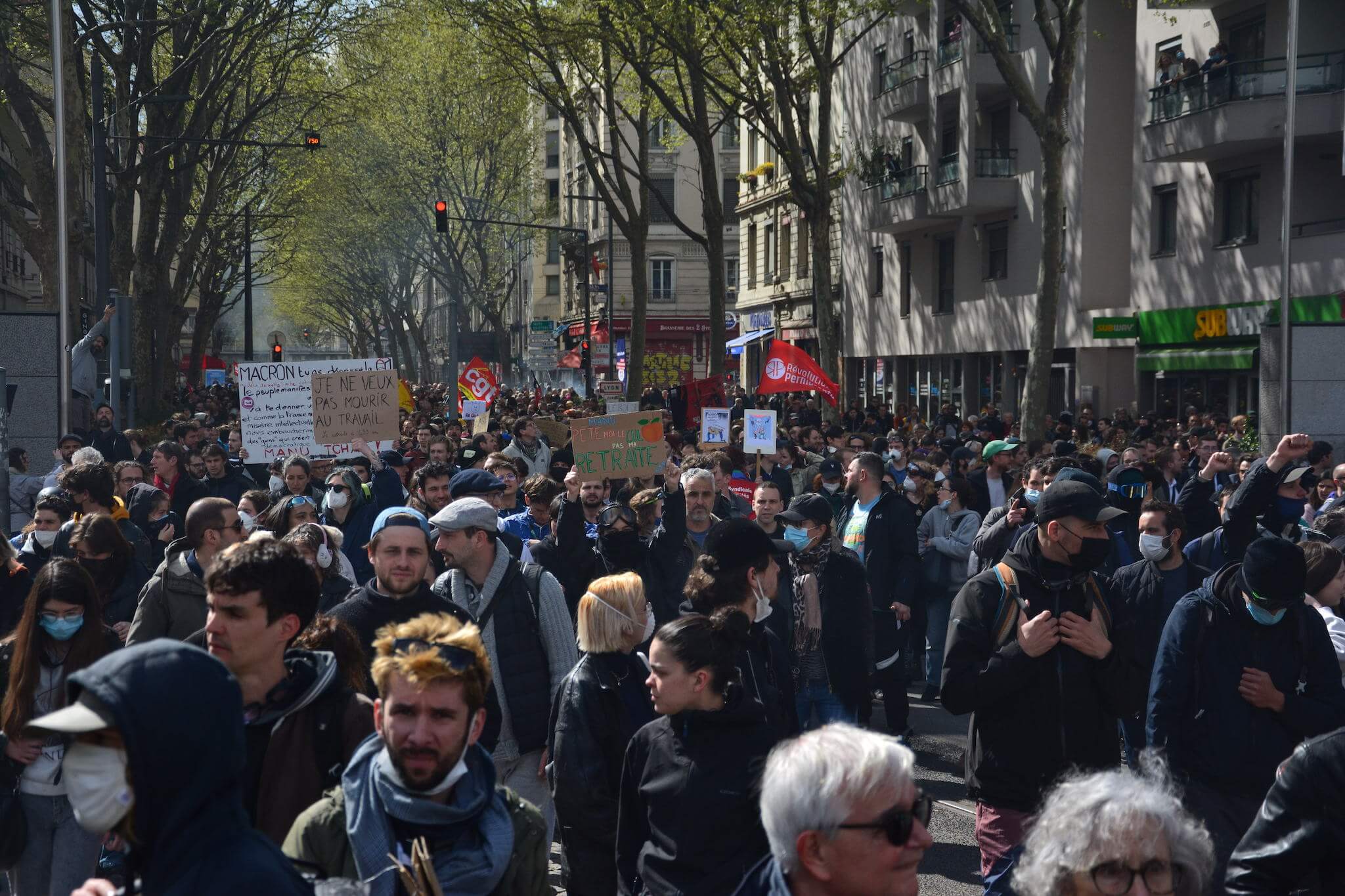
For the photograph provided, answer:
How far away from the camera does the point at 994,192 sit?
34219 mm

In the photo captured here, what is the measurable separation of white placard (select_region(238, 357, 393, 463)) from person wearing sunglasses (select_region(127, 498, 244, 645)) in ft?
20.1

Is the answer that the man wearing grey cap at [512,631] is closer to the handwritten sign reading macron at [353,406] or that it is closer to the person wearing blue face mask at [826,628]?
the person wearing blue face mask at [826,628]

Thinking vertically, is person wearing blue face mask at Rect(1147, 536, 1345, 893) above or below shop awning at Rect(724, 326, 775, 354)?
below

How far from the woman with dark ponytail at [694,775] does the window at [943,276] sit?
34096 millimetres

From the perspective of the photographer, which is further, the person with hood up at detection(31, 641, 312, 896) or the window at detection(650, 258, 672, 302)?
the window at detection(650, 258, 672, 302)

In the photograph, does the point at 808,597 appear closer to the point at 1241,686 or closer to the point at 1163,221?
the point at 1241,686

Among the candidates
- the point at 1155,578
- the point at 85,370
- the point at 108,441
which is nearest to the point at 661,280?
the point at 85,370

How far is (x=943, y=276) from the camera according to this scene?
126 feet

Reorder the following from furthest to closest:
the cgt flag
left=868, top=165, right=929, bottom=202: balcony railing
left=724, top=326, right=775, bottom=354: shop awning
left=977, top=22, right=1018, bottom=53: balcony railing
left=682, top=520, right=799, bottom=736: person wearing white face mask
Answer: left=724, top=326, right=775, bottom=354: shop awning
left=868, top=165, right=929, bottom=202: balcony railing
left=977, top=22, right=1018, bottom=53: balcony railing
the cgt flag
left=682, top=520, right=799, bottom=736: person wearing white face mask

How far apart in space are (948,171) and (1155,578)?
95.2ft

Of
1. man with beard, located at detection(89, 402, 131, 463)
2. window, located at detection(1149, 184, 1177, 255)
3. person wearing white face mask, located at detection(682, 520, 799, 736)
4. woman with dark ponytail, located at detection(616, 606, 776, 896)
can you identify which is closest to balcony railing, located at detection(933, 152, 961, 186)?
window, located at detection(1149, 184, 1177, 255)

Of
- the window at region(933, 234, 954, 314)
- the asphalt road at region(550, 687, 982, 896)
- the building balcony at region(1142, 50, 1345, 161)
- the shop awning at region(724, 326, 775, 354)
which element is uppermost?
the building balcony at region(1142, 50, 1345, 161)

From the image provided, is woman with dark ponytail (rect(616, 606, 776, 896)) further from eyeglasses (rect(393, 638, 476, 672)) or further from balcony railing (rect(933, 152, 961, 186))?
balcony railing (rect(933, 152, 961, 186))

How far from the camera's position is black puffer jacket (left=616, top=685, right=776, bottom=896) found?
163 inches
